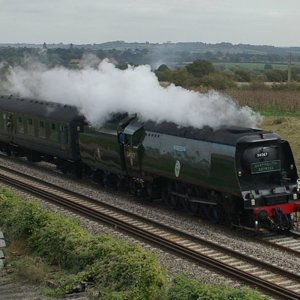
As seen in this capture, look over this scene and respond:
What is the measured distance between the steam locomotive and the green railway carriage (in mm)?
77

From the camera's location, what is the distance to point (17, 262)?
13352mm

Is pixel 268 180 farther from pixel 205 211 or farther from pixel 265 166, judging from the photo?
pixel 205 211

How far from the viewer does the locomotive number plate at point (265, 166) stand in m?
16.7

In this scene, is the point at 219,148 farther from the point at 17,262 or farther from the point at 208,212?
the point at 17,262

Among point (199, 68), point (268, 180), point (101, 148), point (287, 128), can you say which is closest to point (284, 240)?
point (268, 180)

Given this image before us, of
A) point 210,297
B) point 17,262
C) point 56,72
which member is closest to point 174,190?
point 17,262

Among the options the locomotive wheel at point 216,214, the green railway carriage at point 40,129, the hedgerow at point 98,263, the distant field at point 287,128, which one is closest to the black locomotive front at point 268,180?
the locomotive wheel at point 216,214

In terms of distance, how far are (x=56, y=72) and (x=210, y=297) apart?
74.5 feet

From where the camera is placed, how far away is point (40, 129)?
28.7 m

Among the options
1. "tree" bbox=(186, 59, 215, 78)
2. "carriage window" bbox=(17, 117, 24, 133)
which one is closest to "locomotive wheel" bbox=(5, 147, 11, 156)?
"carriage window" bbox=(17, 117, 24, 133)

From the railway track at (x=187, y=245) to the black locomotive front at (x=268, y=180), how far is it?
5.69 feet

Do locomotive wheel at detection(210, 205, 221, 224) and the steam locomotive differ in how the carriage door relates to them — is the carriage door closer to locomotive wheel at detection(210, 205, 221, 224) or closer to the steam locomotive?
the steam locomotive

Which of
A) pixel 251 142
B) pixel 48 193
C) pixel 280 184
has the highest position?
pixel 251 142

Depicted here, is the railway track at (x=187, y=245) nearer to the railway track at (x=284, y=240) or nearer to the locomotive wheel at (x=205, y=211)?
the railway track at (x=284, y=240)
